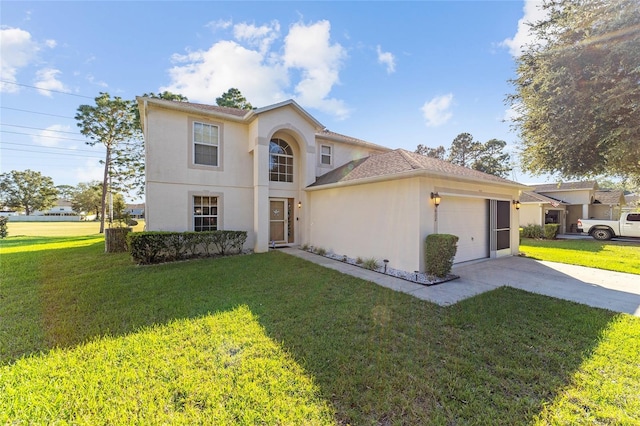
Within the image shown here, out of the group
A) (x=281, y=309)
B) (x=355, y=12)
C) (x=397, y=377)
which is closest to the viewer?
(x=397, y=377)

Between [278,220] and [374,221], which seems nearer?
[374,221]

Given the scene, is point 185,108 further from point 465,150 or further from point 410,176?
point 465,150

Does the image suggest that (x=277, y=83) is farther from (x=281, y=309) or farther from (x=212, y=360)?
(x=212, y=360)

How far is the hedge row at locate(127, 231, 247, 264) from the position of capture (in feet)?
28.7

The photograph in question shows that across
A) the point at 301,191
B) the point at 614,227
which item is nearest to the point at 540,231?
the point at 614,227

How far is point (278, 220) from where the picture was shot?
12672 mm

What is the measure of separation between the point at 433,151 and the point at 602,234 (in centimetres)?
2399

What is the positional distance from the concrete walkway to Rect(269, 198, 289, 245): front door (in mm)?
4112

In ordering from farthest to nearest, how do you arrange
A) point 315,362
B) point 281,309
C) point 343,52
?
point 343,52 < point 281,309 < point 315,362

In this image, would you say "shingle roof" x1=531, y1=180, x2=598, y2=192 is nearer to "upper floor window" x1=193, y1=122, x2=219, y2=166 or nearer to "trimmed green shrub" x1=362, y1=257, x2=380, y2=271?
"trimmed green shrub" x1=362, y1=257, x2=380, y2=271

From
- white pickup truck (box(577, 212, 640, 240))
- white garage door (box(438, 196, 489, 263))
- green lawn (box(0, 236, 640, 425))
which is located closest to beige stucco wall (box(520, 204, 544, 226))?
white pickup truck (box(577, 212, 640, 240))

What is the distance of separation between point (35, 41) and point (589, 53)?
20096 mm

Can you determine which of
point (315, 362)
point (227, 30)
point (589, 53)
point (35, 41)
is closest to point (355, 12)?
point (227, 30)

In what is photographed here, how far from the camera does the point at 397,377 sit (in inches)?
117
